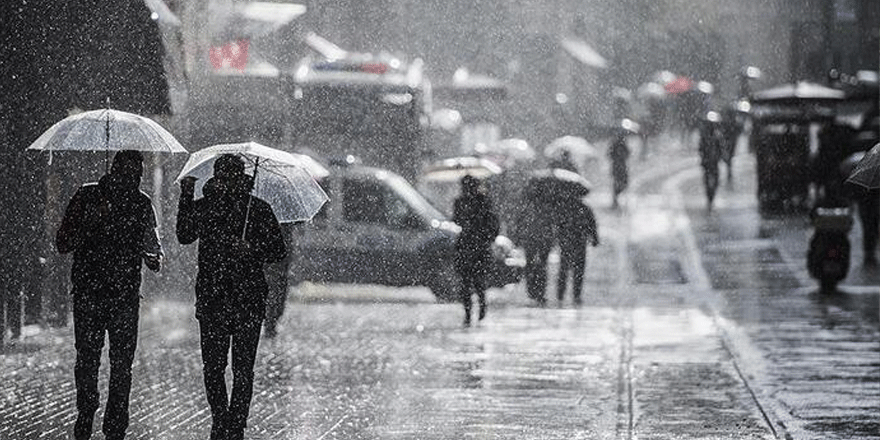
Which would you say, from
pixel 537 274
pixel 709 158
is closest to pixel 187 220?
pixel 537 274

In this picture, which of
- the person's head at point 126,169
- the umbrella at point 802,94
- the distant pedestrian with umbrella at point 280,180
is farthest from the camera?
the umbrella at point 802,94

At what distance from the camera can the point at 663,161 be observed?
52.2m

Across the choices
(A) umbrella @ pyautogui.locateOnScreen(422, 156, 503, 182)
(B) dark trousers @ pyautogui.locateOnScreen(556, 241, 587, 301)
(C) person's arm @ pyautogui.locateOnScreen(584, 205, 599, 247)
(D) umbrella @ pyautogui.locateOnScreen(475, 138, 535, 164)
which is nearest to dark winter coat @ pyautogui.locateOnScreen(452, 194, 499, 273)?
(C) person's arm @ pyautogui.locateOnScreen(584, 205, 599, 247)

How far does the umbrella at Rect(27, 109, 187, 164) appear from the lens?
1152 centimetres

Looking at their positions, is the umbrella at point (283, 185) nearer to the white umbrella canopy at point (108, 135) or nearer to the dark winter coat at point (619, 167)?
the white umbrella canopy at point (108, 135)

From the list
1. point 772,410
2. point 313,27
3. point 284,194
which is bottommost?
point 772,410

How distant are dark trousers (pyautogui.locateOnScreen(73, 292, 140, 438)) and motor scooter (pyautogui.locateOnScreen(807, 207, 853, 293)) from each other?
1295 cm

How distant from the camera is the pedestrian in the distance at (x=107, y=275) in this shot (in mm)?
10797

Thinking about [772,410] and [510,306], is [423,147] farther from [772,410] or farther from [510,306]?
[772,410]

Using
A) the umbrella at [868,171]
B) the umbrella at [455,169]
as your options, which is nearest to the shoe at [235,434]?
the umbrella at [868,171]

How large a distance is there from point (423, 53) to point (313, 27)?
925 cm

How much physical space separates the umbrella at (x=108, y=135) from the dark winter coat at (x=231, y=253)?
915mm

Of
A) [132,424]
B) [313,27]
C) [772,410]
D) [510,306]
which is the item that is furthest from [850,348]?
[313,27]

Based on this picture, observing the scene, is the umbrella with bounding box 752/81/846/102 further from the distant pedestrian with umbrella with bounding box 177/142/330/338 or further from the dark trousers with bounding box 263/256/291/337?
the distant pedestrian with umbrella with bounding box 177/142/330/338
